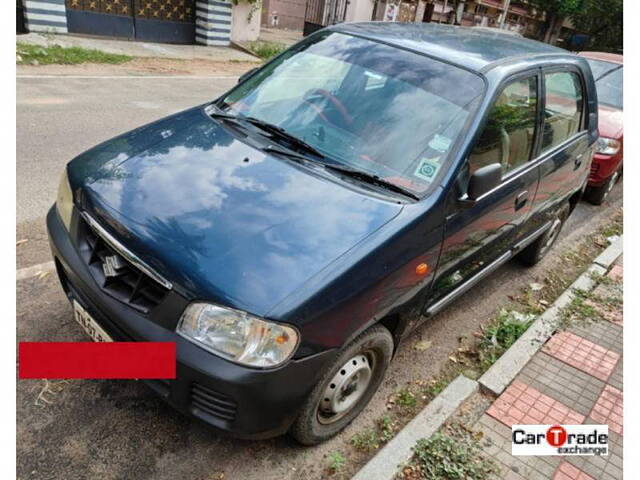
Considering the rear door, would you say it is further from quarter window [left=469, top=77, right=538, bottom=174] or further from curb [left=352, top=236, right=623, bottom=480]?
curb [left=352, top=236, right=623, bottom=480]

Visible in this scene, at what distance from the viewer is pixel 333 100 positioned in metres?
3.02

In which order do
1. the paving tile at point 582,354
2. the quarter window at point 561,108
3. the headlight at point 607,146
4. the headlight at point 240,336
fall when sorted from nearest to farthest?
the headlight at point 240,336 < the paving tile at point 582,354 < the quarter window at point 561,108 < the headlight at point 607,146

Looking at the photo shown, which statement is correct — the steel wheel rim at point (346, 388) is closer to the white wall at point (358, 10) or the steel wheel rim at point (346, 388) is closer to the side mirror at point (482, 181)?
the side mirror at point (482, 181)

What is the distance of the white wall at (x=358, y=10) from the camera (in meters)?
20.9

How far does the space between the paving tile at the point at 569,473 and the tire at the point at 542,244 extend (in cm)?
232

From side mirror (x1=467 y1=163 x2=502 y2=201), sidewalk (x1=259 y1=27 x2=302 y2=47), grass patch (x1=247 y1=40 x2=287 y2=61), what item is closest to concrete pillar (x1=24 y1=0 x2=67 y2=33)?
grass patch (x1=247 y1=40 x2=287 y2=61)

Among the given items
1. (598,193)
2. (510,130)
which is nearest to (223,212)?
(510,130)

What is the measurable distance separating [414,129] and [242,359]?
1619 mm

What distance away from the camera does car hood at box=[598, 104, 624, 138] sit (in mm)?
6594

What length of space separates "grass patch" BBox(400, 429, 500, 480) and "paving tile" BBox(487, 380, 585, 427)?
14.1 inches

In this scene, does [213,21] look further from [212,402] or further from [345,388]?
[212,402]

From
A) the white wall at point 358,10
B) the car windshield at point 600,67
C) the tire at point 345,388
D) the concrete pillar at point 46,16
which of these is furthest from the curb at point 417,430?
the white wall at point 358,10

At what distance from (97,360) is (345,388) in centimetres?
123

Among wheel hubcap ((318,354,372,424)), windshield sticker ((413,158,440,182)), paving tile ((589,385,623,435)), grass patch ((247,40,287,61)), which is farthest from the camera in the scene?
grass patch ((247,40,287,61))
